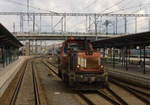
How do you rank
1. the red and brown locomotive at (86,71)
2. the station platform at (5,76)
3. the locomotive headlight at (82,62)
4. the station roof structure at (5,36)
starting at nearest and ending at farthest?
the red and brown locomotive at (86,71) < the locomotive headlight at (82,62) < the station platform at (5,76) < the station roof structure at (5,36)

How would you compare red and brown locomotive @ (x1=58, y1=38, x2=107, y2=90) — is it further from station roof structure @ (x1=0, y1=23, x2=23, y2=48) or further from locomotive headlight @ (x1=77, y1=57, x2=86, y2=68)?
station roof structure @ (x1=0, y1=23, x2=23, y2=48)

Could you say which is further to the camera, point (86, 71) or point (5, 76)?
point (5, 76)

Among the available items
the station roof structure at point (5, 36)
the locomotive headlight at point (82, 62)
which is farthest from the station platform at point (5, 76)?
the locomotive headlight at point (82, 62)

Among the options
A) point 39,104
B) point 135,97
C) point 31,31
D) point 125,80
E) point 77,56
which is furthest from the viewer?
point 31,31

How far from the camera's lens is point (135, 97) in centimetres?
1090

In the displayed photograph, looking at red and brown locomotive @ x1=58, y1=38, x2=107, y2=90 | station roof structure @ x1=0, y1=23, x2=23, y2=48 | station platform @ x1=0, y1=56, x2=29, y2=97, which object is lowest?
station platform @ x1=0, y1=56, x2=29, y2=97

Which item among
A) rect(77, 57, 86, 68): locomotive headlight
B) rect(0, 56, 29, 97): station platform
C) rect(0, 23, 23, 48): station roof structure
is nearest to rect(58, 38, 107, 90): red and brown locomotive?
rect(77, 57, 86, 68): locomotive headlight

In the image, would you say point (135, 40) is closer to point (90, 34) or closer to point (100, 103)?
point (100, 103)

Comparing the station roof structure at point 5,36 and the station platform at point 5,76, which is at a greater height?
the station roof structure at point 5,36

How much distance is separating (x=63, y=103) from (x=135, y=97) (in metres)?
4.06

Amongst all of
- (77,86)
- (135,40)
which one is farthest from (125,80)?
(77,86)

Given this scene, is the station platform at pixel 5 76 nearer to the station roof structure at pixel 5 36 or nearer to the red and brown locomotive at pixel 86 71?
the station roof structure at pixel 5 36

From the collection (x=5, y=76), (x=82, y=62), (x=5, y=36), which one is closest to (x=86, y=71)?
(x=82, y=62)

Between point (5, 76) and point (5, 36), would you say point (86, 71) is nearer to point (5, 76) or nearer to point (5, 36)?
point (5, 76)
